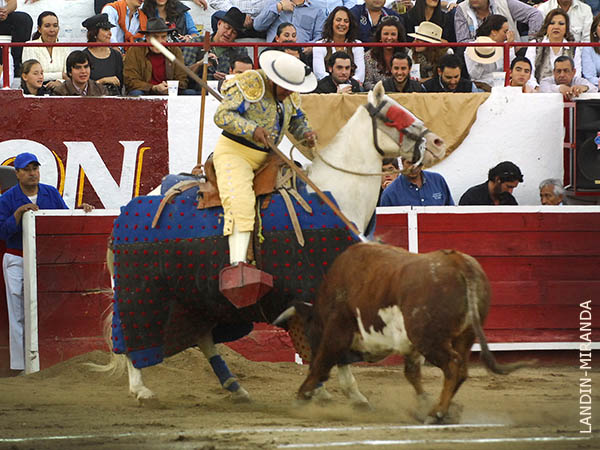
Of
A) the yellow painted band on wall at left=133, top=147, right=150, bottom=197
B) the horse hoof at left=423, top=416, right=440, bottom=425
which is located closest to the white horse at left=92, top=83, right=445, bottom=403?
the horse hoof at left=423, top=416, right=440, bottom=425

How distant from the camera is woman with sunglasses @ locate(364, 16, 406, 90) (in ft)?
34.0

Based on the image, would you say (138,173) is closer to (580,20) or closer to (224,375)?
(224,375)

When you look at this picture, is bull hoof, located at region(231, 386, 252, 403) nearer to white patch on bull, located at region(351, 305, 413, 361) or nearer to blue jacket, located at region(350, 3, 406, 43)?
white patch on bull, located at region(351, 305, 413, 361)

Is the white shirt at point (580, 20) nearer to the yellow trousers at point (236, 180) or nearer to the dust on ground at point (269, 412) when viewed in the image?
the dust on ground at point (269, 412)

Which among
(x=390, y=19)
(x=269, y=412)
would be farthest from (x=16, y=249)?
(x=390, y=19)

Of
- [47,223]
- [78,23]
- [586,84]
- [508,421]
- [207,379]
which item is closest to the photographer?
[508,421]

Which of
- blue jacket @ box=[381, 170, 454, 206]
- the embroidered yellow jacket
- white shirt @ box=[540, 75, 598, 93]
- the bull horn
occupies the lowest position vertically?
the bull horn

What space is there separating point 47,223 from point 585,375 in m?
4.32

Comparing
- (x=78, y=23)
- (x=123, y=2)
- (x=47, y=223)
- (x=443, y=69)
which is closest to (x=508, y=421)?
(x=47, y=223)

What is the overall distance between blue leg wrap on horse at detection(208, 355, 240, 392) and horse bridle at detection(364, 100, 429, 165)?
5.75 ft

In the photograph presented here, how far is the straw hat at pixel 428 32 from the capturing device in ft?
34.2

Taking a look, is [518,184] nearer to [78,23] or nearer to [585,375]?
[585,375]

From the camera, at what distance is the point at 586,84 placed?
34.3 feet

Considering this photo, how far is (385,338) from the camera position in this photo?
18.7 ft
